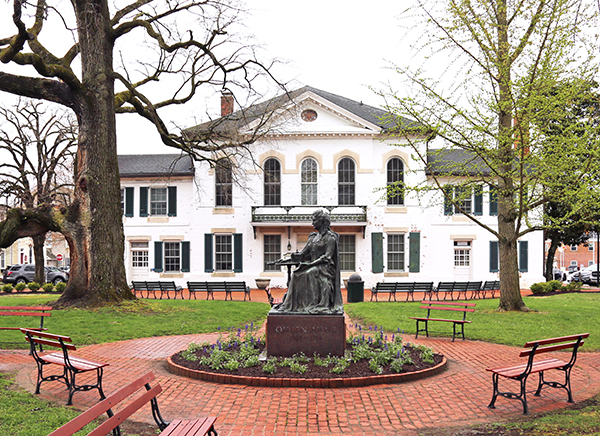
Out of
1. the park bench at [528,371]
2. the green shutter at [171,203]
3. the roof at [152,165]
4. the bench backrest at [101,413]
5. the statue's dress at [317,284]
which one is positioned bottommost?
the park bench at [528,371]

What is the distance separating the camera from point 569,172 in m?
14.8

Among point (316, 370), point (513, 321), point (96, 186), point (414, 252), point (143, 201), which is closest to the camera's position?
point (316, 370)

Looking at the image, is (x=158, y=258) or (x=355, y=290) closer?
(x=355, y=290)

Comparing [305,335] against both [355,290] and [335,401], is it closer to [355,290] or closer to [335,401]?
[335,401]

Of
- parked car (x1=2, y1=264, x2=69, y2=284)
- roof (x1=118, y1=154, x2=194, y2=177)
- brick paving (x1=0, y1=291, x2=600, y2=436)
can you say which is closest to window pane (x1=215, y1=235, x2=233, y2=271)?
roof (x1=118, y1=154, x2=194, y2=177)

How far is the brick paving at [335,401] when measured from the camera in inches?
223

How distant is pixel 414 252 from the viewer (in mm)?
27094

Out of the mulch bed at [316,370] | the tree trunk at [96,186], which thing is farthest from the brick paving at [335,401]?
the tree trunk at [96,186]

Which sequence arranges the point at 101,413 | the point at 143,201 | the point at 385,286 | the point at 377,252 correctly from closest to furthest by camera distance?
the point at 101,413 < the point at 385,286 < the point at 377,252 < the point at 143,201

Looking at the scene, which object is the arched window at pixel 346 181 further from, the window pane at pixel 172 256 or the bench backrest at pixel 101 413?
the bench backrest at pixel 101 413

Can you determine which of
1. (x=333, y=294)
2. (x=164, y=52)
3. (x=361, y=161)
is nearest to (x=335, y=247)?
(x=333, y=294)

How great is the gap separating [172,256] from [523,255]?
18621 millimetres

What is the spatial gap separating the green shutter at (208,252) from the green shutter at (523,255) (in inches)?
639

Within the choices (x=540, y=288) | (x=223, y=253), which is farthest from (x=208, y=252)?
(x=540, y=288)
